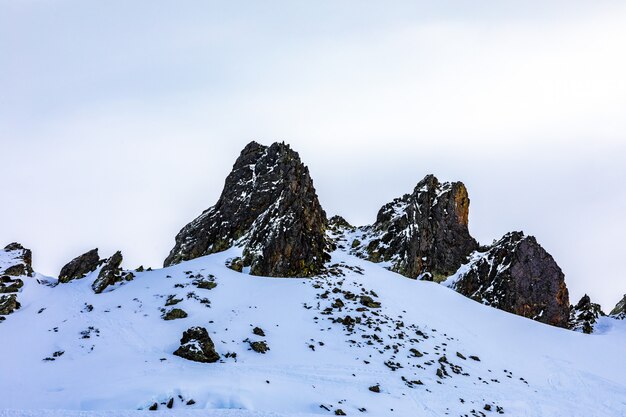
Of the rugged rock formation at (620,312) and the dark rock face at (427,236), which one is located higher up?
the dark rock face at (427,236)

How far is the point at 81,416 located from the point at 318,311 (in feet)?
74.4

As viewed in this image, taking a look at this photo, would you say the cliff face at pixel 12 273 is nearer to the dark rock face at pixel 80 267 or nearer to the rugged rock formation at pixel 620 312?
the dark rock face at pixel 80 267

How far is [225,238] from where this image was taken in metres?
53.7

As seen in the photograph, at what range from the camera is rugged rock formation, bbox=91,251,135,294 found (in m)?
41.0

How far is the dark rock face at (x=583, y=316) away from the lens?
1973 inches

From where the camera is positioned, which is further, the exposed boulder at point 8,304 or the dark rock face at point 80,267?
the dark rock face at point 80,267

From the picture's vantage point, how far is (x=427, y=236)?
59375 mm

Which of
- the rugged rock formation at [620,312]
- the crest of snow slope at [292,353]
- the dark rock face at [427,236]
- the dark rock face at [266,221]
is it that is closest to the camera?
the crest of snow slope at [292,353]

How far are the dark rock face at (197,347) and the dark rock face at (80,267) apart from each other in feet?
74.6

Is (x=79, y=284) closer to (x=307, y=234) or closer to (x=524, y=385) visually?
(x=307, y=234)

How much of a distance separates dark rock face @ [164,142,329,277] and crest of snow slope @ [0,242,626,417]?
3001mm

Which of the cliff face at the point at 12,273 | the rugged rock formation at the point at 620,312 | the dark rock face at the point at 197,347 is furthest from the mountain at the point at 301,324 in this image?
the rugged rock formation at the point at 620,312

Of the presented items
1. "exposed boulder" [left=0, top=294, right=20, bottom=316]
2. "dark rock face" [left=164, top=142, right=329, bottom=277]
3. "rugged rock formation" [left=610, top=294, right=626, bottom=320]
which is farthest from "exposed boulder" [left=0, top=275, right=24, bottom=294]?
"rugged rock formation" [left=610, top=294, right=626, bottom=320]

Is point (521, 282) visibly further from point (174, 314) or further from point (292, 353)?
point (174, 314)
